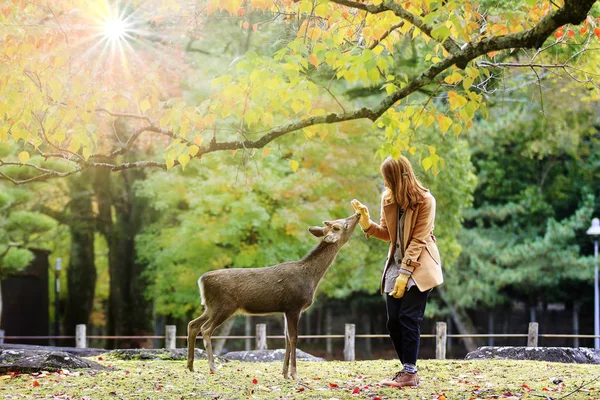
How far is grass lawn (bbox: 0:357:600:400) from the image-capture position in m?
6.14

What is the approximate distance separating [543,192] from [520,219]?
157cm

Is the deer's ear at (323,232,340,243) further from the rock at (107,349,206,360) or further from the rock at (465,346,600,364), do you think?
the rock at (465,346,600,364)

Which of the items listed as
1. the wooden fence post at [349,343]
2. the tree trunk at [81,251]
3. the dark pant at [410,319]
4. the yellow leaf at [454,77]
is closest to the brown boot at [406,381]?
the dark pant at [410,319]

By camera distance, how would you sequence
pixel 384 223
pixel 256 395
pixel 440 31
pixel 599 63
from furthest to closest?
pixel 599 63 < pixel 384 223 < pixel 256 395 < pixel 440 31

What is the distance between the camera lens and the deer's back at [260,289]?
6973 millimetres

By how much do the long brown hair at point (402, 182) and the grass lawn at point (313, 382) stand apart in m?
1.62

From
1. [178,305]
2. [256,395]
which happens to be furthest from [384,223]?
[178,305]

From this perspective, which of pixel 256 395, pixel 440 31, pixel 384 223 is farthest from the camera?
pixel 384 223

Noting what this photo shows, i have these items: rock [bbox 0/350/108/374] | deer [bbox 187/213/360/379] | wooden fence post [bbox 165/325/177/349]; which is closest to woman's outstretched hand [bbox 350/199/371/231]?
deer [bbox 187/213/360/379]

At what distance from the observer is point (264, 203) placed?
59.8 ft

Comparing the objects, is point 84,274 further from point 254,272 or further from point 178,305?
point 254,272

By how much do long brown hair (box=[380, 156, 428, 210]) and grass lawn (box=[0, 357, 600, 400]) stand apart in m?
1.62

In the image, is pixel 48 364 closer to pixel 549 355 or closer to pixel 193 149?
pixel 193 149

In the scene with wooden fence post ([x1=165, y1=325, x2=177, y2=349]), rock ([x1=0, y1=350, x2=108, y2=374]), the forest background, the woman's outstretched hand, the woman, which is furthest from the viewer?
the forest background
